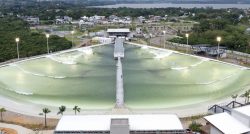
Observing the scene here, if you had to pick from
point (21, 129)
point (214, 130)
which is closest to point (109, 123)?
point (214, 130)

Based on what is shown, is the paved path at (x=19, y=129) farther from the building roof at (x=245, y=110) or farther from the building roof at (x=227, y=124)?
the building roof at (x=245, y=110)

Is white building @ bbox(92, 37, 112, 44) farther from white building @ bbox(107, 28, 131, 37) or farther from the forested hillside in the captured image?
the forested hillside

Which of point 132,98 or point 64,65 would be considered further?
point 64,65

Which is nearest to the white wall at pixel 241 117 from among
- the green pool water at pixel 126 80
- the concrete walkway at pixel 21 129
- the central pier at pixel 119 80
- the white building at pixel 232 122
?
the white building at pixel 232 122

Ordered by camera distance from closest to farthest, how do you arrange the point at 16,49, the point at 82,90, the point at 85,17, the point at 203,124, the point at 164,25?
the point at 203,124
the point at 82,90
the point at 16,49
the point at 164,25
the point at 85,17

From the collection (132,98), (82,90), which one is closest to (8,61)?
(82,90)

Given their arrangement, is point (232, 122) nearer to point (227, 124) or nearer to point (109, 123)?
point (227, 124)

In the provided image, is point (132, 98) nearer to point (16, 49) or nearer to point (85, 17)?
point (16, 49)
